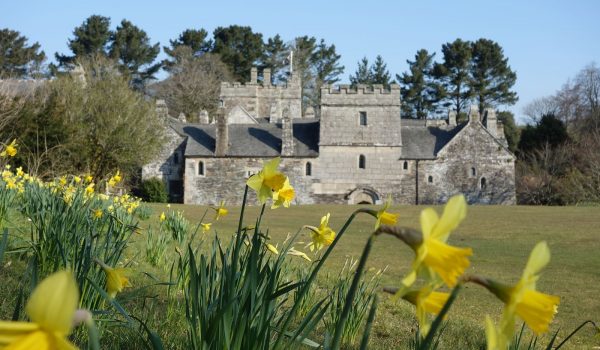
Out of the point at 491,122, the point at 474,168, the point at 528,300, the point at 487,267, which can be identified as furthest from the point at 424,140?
the point at 528,300

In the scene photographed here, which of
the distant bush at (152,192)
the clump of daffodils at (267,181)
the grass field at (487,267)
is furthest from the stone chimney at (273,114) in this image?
the clump of daffodils at (267,181)

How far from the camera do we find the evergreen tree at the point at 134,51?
58812 millimetres

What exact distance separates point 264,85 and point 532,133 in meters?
21.3

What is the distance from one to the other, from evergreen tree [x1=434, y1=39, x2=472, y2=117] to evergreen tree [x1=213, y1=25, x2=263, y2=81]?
59.7 ft

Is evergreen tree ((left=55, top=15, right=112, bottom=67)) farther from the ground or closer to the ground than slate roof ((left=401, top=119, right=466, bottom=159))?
farther from the ground

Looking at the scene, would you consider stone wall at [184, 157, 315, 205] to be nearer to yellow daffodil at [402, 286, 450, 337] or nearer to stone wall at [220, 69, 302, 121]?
stone wall at [220, 69, 302, 121]

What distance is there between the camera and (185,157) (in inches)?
1479

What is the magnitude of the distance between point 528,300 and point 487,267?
35.4 feet

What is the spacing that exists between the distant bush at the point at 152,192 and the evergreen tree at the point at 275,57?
2957 centimetres

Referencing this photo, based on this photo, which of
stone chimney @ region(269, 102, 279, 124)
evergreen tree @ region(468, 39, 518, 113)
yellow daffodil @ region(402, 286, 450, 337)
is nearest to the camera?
yellow daffodil @ region(402, 286, 450, 337)

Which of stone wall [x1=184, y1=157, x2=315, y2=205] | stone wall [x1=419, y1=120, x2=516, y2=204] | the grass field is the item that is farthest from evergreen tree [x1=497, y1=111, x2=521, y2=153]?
the grass field

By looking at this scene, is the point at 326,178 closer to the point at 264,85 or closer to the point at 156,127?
the point at 156,127

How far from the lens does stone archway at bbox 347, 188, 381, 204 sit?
37.9 meters

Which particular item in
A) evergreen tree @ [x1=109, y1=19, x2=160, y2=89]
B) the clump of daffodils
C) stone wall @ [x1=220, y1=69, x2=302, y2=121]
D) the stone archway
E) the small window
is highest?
evergreen tree @ [x1=109, y1=19, x2=160, y2=89]
